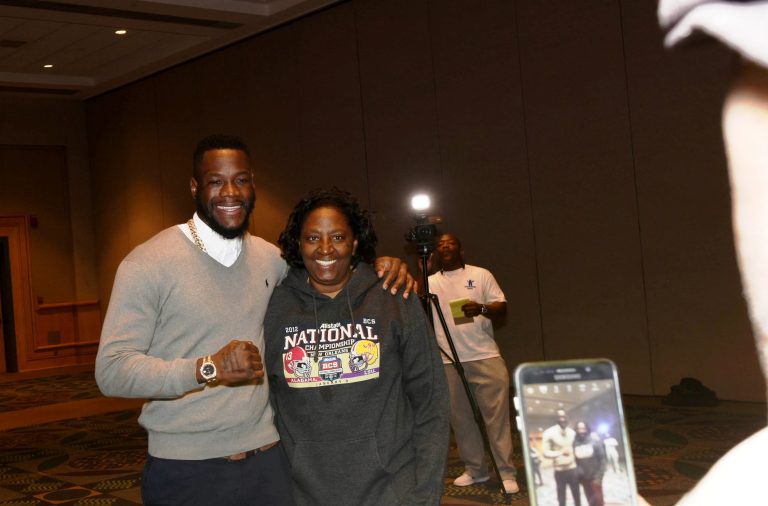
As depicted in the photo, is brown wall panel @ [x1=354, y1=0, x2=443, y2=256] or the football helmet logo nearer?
the football helmet logo

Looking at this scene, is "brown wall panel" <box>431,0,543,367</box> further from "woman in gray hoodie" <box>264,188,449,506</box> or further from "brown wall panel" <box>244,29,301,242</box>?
"woman in gray hoodie" <box>264,188,449,506</box>

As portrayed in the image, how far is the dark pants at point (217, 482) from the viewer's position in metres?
2.09

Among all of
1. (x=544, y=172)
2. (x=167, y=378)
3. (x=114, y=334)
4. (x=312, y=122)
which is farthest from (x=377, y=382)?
(x=312, y=122)

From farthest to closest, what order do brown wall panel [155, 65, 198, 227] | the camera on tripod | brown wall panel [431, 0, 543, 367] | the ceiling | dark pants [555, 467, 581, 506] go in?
brown wall panel [155, 65, 198, 227]
the ceiling
brown wall panel [431, 0, 543, 367]
the camera on tripod
dark pants [555, 467, 581, 506]

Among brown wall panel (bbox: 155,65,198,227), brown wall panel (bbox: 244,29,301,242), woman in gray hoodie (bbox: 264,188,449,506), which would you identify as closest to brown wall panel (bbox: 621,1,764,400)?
brown wall panel (bbox: 244,29,301,242)

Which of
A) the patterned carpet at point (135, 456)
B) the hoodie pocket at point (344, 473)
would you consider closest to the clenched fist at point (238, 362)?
the hoodie pocket at point (344, 473)

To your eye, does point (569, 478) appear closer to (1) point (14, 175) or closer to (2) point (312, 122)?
(2) point (312, 122)

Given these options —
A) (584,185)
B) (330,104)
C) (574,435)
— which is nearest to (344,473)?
(574,435)

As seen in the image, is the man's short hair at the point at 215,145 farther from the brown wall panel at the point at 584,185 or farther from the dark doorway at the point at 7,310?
the dark doorway at the point at 7,310

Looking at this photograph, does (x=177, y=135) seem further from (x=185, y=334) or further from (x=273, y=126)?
(x=185, y=334)

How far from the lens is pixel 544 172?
7285mm

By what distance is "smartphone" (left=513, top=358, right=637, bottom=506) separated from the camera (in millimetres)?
687

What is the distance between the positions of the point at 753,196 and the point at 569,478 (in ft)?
0.90

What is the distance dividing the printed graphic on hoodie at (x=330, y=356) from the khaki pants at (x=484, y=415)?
269cm
